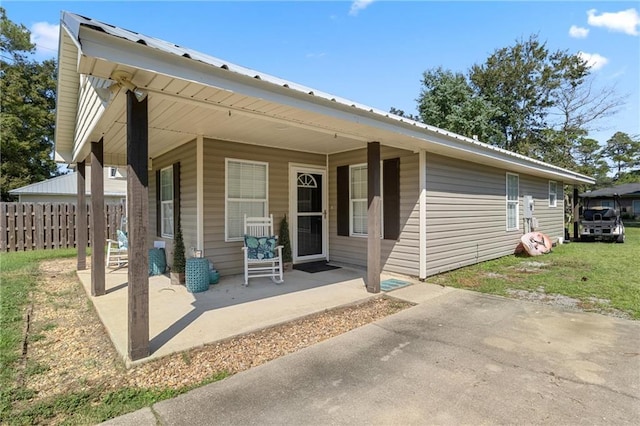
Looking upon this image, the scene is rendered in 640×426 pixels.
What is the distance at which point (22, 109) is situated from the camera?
1938cm

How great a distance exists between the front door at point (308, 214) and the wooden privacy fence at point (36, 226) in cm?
612

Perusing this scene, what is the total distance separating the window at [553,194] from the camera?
11.3m

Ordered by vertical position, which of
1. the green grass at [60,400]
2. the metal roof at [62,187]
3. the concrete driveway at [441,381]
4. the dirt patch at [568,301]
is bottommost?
the concrete driveway at [441,381]

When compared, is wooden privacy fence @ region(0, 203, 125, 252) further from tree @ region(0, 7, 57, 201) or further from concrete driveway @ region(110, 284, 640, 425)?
tree @ region(0, 7, 57, 201)

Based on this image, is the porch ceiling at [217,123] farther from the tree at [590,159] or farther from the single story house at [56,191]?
the tree at [590,159]

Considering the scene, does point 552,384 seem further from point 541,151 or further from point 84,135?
point 541,151

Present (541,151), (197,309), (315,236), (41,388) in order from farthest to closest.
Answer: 1. (541,151)
2. (315,236)
3. (197,309)
4. (41,388)

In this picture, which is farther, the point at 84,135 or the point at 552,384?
the point at 84,135

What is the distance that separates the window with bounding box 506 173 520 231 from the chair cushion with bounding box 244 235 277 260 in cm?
638

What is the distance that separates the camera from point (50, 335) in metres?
3.42

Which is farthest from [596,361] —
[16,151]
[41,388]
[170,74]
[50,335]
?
[16,151]

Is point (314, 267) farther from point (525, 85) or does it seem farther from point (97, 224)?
point (525, 85)

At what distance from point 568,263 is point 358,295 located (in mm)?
5561

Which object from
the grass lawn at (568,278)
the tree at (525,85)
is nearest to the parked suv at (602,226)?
the grass lawn at (568,278)
